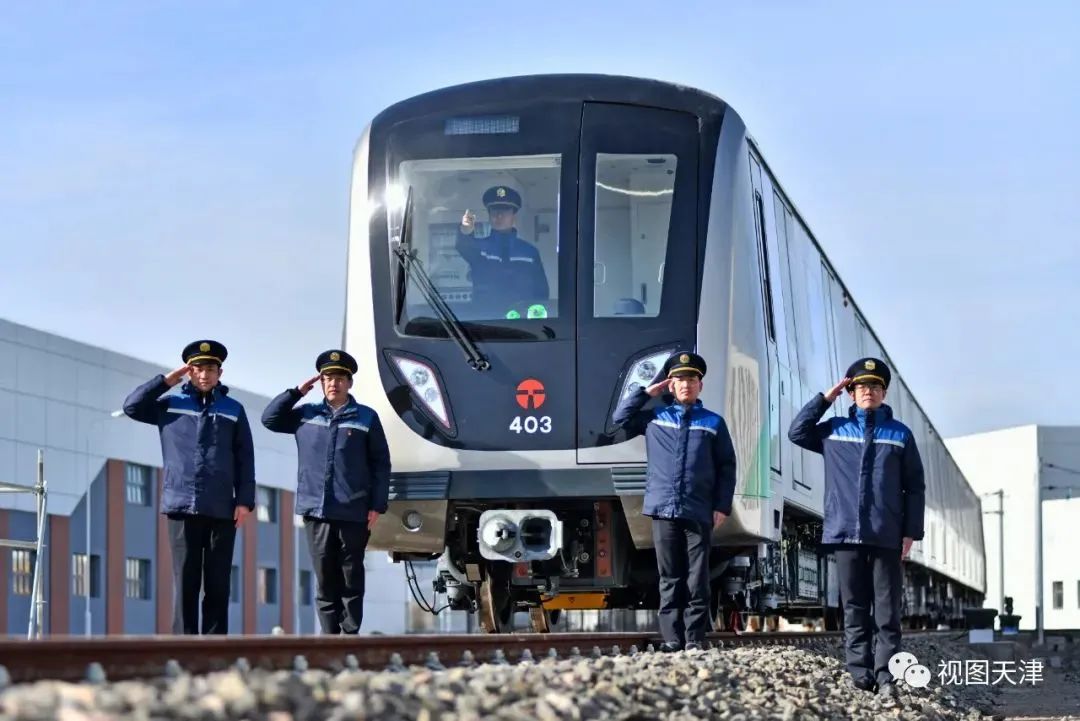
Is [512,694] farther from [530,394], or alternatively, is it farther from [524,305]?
[524,305]

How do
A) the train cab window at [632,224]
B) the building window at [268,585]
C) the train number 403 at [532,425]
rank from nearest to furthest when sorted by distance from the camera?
1. the train number 403 at [532,425]
2. the train cab window at [632,224]
3. the building window at [268,585]

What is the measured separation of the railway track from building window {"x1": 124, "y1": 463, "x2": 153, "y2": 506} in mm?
39760

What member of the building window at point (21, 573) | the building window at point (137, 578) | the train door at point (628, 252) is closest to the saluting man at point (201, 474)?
the train door at point (628, 252)

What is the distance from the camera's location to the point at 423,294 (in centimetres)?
1045

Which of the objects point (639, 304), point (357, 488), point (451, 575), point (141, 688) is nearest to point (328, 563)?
point (357, 488)

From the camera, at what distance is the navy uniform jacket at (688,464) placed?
30.6 feet

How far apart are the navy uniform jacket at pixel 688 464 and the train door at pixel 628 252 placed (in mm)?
601

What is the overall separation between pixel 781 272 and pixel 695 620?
3297 millimetres

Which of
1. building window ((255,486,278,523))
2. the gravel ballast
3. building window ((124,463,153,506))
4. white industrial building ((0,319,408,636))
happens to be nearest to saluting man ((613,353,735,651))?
the gravel ballast

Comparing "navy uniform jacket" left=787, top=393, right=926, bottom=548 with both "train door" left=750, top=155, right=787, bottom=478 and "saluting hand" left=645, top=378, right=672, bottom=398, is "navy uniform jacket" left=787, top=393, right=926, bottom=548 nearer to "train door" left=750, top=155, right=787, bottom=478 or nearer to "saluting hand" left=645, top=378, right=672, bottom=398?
"saluting hand" left=645, top=378, right=672, bottom=398

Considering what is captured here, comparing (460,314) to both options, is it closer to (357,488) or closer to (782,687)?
(357,488)

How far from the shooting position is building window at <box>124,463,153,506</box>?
47.6 meters

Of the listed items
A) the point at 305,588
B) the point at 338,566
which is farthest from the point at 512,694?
the point at 305,588

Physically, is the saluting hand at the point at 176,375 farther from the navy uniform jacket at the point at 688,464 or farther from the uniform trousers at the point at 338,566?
the navy uniform jacket at the point at 688,464
